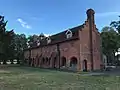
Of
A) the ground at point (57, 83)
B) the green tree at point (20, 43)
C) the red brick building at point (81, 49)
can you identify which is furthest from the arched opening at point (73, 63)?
the green tree at point (20, 43)

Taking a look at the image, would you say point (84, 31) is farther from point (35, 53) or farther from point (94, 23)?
point (35, 53)

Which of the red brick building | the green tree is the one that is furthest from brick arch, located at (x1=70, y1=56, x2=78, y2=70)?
the green tree

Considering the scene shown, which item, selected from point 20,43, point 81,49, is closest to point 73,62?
point 81,49

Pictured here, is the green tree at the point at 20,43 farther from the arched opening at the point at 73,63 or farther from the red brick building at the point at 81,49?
the arched opening at the point at 73,63

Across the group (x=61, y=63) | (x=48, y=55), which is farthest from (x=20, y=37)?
(x=61, y=63)

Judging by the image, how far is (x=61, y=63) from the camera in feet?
159

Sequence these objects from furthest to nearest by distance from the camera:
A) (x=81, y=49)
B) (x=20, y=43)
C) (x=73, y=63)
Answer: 1. (x=20, y=43)
2. (x=73, y=63)
3. (x=81, y=49)

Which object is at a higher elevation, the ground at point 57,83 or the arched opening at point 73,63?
the arched opening at point 73,63

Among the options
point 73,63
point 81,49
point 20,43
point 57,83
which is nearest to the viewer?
point 57,83

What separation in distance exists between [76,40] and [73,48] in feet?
6.49

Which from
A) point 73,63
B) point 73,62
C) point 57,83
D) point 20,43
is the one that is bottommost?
point 57,83

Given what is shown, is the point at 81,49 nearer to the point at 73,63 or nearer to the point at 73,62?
the point at 73,62

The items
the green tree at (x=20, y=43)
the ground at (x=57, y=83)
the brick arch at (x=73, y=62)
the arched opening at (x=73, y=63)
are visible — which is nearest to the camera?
the ground at (x=57, y=83)

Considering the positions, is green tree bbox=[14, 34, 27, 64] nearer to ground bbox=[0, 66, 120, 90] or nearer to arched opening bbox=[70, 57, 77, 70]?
arched opening bbox=[70, 57, 77, 70]
